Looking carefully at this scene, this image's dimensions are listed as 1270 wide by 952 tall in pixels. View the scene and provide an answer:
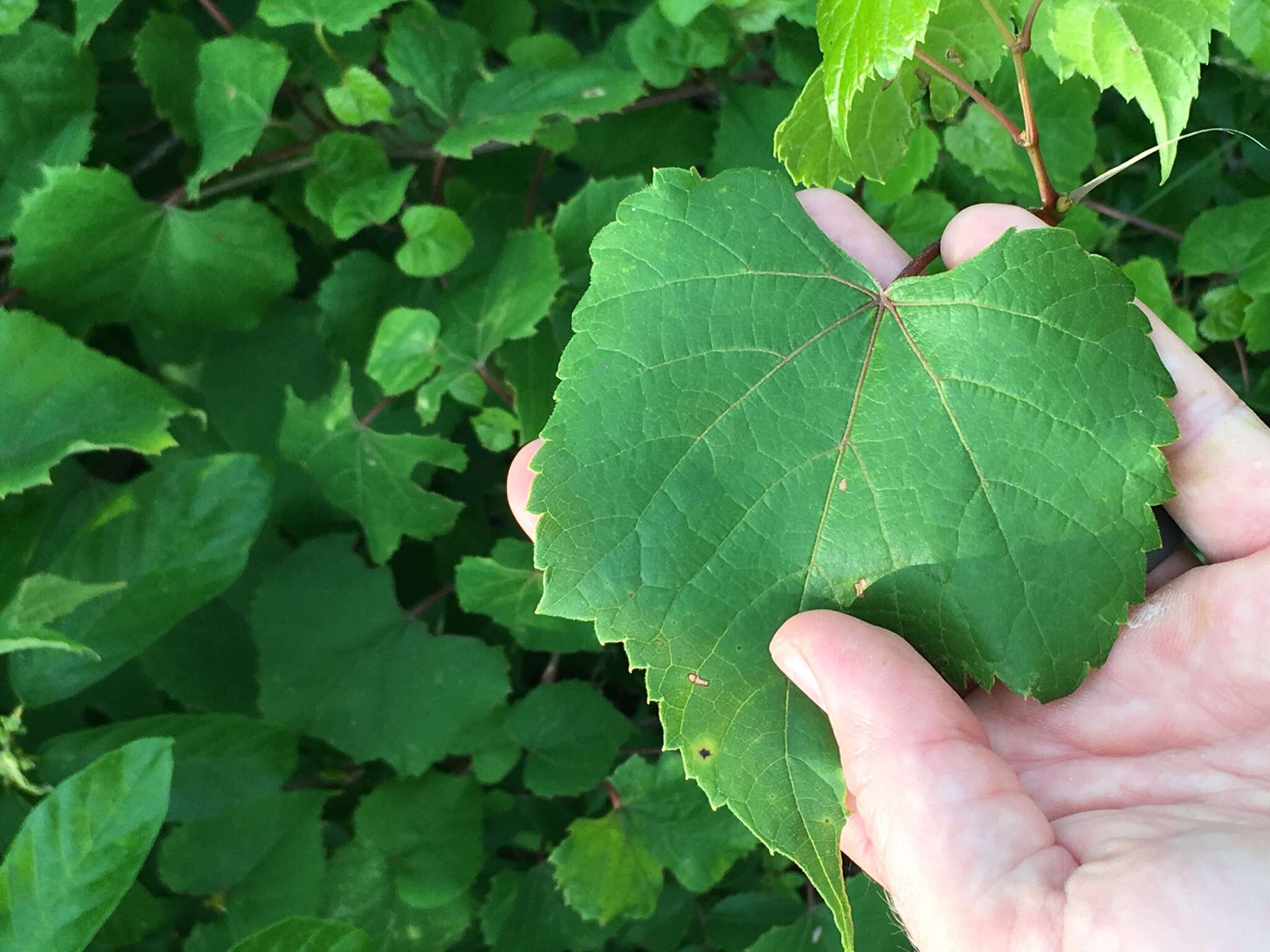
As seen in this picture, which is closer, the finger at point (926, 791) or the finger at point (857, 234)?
the finger at point (926, 791)

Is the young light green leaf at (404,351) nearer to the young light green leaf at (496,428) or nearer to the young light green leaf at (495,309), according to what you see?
the young light green leaf at (495,309)

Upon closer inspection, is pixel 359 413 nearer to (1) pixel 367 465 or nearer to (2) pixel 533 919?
(1) pixel 367 465

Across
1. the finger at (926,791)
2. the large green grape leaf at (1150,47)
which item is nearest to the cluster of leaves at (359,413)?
the large green grape leaf at (1150,47)

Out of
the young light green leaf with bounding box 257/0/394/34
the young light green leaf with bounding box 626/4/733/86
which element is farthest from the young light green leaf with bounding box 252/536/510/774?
the young light green leaf with bounding box 626/4/733/86

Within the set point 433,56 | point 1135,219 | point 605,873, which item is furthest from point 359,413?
point 1135,219

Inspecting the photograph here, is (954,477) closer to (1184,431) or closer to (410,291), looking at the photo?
(1184,431)

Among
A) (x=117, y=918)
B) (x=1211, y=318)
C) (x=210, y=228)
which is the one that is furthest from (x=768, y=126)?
(x=117, y=918)

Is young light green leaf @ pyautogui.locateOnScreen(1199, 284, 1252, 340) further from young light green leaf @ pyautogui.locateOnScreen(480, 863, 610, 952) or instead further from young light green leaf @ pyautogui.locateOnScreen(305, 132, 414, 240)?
young light green leaf @ pyautogui.locateOnScreen(480, 863, 610, 952)

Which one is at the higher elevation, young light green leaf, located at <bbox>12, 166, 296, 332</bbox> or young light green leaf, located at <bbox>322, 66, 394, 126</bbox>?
young light green leaf, located at <bbox>322, 66, 394, 126</bbox>
